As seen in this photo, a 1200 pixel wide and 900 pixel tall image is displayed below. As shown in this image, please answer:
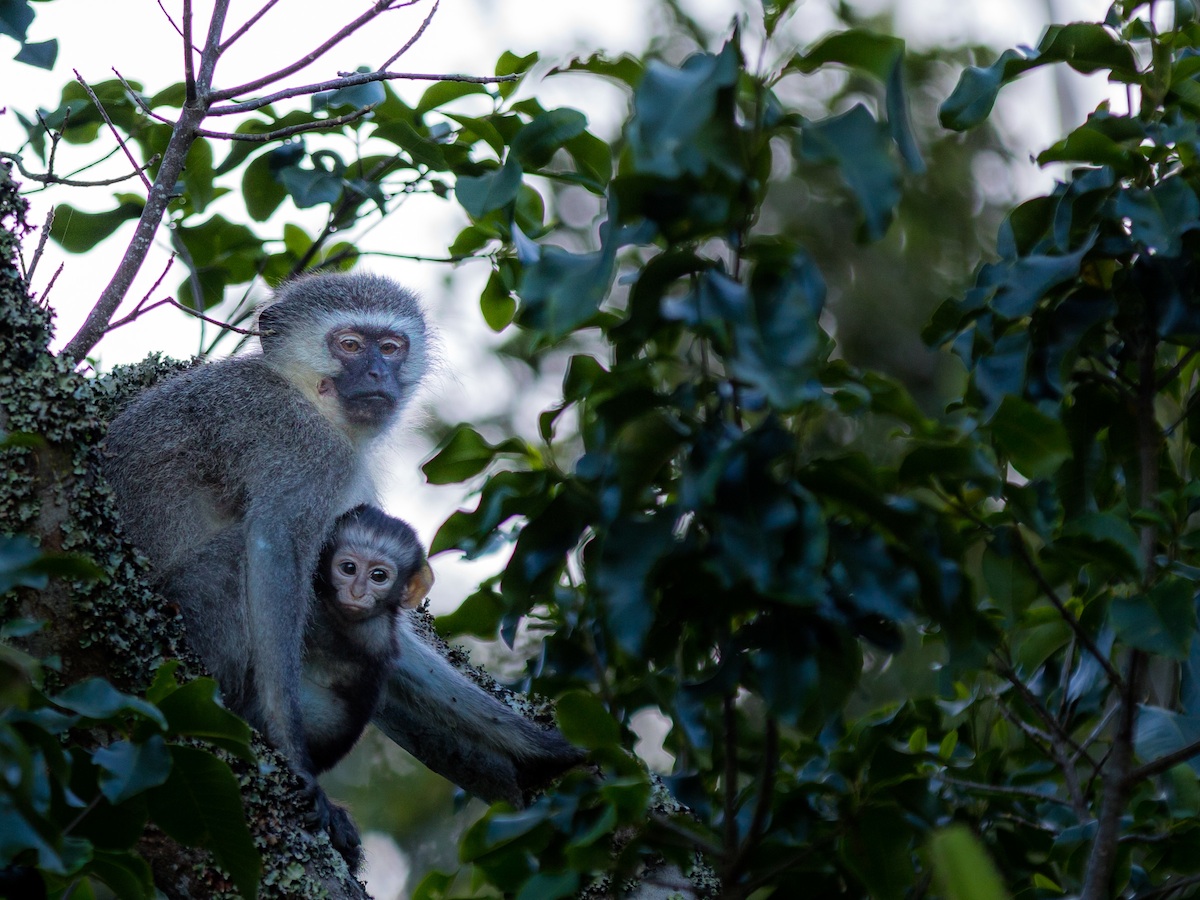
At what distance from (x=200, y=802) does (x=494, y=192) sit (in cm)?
156

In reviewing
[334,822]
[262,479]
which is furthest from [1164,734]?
[262,479]

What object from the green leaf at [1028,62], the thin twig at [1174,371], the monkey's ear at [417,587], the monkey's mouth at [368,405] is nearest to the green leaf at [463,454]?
Answer: the green leaf at [1028,62]

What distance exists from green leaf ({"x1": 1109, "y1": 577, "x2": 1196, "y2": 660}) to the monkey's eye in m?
3.54

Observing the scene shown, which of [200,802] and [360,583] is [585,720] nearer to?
[200,802]

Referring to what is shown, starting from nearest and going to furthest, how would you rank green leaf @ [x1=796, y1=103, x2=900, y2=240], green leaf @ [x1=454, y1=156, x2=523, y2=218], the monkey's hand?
green leaf @ [x1=796, y1=103, x2=900, y2=240], green leaf @ [x1=454, y1=156, x2=523, y2=218], the monkey's hand

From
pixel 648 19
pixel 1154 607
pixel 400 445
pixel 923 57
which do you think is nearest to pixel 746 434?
pixel 1154 607

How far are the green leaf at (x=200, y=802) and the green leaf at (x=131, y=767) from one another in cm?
13

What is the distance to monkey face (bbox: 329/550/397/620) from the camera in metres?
4.60

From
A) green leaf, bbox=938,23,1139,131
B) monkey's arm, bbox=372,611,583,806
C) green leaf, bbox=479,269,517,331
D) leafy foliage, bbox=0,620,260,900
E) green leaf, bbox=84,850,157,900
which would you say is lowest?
green leaf, bbox=84,850,157,900

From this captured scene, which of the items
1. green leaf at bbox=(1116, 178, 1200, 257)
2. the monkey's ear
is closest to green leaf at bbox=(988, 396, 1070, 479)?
green leaf at bbox=(1116, 178, 1200, 257)

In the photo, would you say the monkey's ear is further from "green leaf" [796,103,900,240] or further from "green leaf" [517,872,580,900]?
"green leaf" [796,103,900,240]

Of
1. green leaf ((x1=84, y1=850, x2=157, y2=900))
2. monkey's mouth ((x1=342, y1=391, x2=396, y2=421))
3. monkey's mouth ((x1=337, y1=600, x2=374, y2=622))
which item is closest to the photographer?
green leaf ((x1=84, y1=850, x2=157, y2=900))

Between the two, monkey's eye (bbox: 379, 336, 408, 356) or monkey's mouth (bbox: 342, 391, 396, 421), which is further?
monkey's eye (bbox: 379, 336, 408, 356)

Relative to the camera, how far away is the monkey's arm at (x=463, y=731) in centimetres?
420
